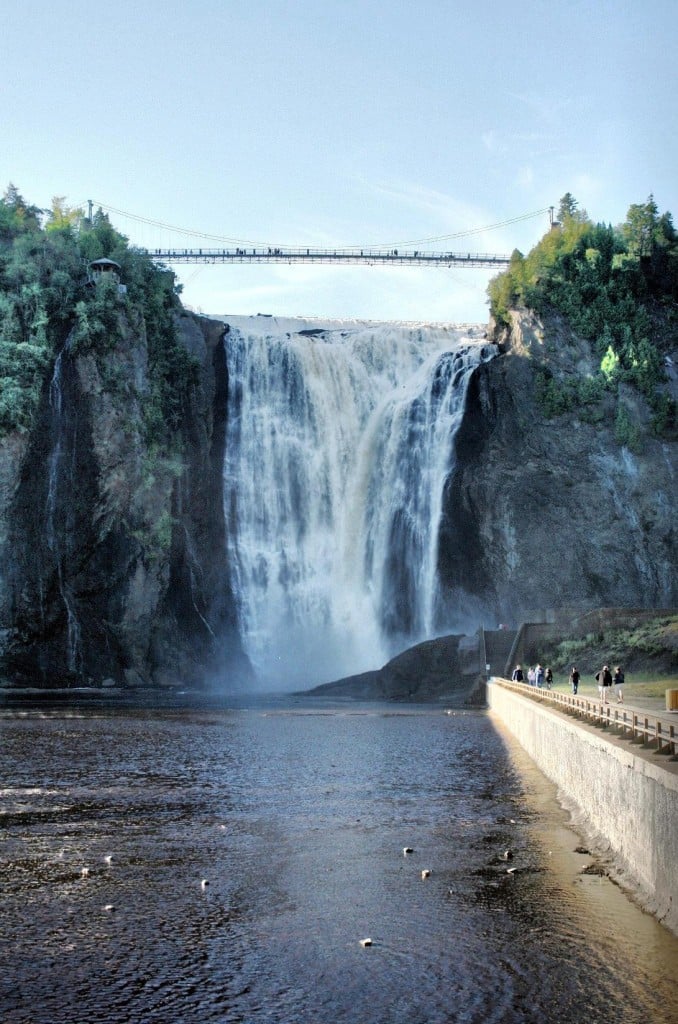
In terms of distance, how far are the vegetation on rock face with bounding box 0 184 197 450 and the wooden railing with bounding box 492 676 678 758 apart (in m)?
47.9

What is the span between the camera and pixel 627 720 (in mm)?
22094

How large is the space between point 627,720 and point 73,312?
62048mm

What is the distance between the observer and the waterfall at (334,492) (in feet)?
255

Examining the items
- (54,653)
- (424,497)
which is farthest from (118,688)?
(424,497)

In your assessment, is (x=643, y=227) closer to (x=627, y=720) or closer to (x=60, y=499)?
(x=60, y=499)

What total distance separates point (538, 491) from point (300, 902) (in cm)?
6596

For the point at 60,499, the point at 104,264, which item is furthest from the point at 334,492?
the point at 104,264

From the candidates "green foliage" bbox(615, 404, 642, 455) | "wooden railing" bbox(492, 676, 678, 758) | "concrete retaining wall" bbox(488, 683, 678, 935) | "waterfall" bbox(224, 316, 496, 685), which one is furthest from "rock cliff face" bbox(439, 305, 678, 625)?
"concrete retaining wall" bbox(488, 683, 678, 935)

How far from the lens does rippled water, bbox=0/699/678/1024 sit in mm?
12078

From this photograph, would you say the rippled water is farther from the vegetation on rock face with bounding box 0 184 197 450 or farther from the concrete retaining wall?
the vegetation on rock face with bounding box 0 184 197 450

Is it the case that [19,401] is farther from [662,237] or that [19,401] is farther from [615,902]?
[615,902]

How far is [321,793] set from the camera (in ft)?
85.8

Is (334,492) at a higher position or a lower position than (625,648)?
higher

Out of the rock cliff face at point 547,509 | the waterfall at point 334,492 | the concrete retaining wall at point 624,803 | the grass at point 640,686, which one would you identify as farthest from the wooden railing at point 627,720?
the rock cliff face at point 547,509
